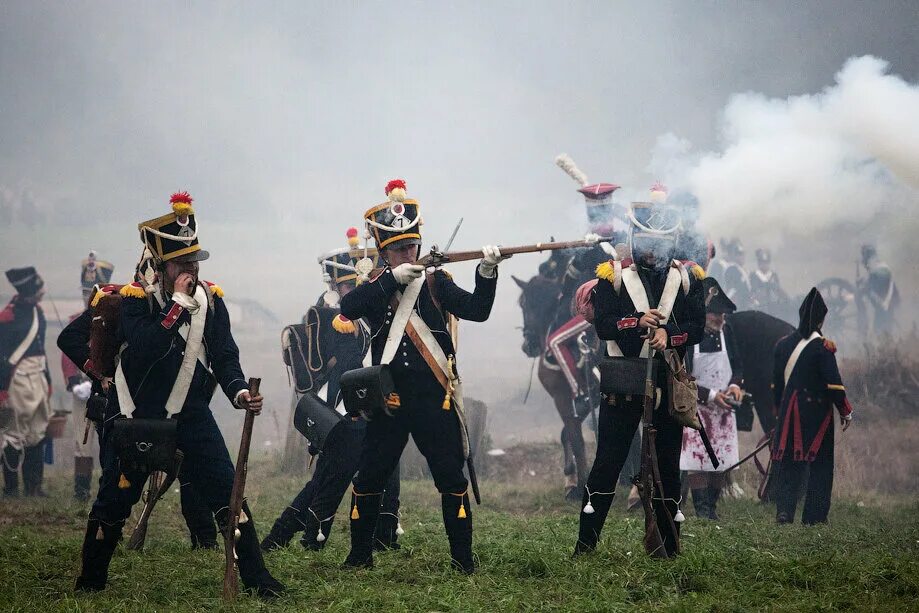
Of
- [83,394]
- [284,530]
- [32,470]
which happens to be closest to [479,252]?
[284,530]

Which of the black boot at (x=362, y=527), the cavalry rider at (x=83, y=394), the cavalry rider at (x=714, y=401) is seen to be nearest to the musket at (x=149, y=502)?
the black boot at (x=362, y=527)

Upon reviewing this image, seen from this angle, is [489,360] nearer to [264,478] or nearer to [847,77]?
[264,478]

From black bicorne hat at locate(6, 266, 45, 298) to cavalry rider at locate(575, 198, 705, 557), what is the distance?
823cm

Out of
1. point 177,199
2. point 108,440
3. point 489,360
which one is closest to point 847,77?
point 177,199

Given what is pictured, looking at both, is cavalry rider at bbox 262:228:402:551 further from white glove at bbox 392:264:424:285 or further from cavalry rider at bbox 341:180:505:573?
white glove at bbox 392:264:424:285

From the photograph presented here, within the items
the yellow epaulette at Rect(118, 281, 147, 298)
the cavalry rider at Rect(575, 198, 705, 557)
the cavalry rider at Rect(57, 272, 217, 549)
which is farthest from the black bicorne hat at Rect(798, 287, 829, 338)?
the yellow epaulette at Rect(118, 281, 147, 298)

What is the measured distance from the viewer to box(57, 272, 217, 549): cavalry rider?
611cm

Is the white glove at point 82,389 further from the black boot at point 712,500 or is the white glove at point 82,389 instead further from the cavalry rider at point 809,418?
the cavalry rider at point 809,418

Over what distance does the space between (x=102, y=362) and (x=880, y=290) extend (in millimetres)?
19643

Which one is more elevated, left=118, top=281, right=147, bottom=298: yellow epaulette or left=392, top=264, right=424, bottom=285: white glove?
left=392, top=264, right=424, bottom=285: white glove

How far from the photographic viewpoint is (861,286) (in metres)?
22.6

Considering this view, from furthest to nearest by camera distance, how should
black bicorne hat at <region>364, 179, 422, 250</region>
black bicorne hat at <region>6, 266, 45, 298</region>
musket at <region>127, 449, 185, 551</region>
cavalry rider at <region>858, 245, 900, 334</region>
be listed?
cavalry rider at <region>858, 245, 900, 334</region>
black bicorne hat at <region>6, 266, 45, 298</region>
musket at <region>127, 449, 185, 551</region>
black bicorne hat at <region>364, 179, 422, 250</region>

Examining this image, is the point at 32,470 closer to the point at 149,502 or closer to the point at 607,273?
the point at 149,502

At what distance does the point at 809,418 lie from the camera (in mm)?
9133
